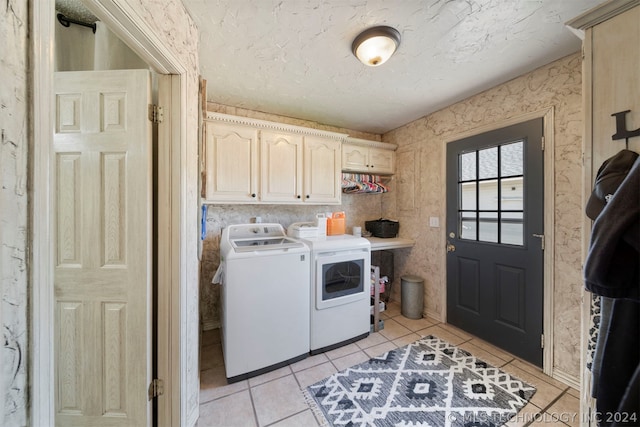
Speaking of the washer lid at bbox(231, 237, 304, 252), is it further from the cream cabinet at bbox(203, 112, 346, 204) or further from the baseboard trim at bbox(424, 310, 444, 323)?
the baseboard trim at bbox(424, 310, 444, 323)

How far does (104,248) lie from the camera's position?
4.06 feet

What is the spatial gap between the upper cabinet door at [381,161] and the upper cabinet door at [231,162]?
156 cm

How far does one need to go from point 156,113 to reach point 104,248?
789 millimetres

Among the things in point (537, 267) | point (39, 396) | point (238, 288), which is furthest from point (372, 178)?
point (39, 396)

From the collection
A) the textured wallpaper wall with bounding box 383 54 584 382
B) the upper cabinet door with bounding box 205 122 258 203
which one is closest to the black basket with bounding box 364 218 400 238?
the textured wallpaper wall with bounding box 383 54 584 382

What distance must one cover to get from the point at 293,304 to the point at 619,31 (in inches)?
93.7

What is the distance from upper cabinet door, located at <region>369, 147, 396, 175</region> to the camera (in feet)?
10.3

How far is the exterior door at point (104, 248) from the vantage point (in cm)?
122

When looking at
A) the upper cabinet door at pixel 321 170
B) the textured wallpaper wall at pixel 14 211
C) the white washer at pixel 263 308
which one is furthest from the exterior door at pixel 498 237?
the textured wallpaper wall at pixel 14 211

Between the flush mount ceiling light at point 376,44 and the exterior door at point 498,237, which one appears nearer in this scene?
the flush mount ceiling light at point 376,44

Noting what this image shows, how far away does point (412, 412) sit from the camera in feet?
4.93

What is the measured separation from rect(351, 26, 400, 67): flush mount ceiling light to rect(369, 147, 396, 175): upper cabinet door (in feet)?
5.24

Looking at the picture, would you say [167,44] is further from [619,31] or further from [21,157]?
[619,31]

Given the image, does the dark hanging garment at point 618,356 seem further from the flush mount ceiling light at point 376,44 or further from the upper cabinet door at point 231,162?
the upper cabinet door at point 231,162
